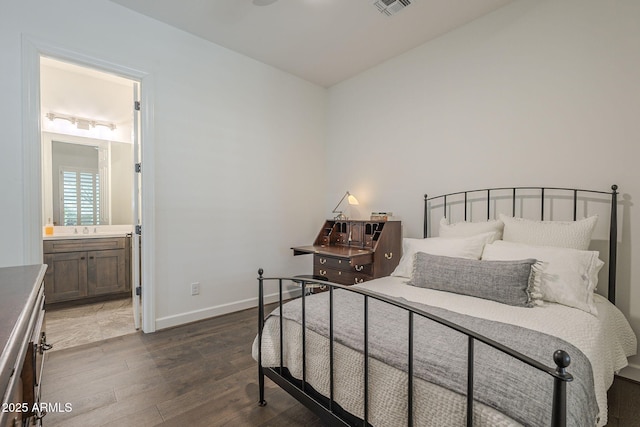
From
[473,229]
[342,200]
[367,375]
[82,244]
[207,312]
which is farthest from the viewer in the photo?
[342,200]

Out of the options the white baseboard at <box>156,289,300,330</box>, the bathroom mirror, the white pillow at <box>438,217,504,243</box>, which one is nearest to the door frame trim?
the white baseboard at <box>156,289,300,330</box>

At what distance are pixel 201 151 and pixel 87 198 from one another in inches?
90.0

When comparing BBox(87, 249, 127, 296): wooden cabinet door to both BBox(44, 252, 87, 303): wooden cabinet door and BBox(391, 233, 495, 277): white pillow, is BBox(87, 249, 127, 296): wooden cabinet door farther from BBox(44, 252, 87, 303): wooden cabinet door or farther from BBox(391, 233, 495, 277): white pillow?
BBox(391, 233, 495, 277): white pillow

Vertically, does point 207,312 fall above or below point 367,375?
below

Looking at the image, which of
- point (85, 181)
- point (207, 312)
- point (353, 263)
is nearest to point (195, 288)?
point (207, 312)

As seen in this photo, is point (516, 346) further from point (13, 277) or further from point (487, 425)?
point (13, 277)

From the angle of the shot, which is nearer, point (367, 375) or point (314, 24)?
point (367, 375)

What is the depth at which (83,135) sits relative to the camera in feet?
13.5

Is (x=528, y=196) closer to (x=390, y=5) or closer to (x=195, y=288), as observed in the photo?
(x=390, y=5)

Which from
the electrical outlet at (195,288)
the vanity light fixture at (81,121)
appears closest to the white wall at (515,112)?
the electrical outlet at (195,288)

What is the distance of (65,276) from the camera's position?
11.6 ft

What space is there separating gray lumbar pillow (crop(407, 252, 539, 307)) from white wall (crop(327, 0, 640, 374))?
976 millimetres

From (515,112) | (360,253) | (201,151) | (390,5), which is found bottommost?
(360,253)

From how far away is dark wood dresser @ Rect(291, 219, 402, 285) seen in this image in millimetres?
2906
